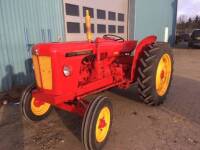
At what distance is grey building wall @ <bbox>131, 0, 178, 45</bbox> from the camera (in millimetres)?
10177

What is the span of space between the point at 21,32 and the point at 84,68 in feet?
8.78

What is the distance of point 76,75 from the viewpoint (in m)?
2.81

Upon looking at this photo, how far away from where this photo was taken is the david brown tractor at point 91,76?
2.52m

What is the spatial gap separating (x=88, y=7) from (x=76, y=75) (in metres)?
4.75

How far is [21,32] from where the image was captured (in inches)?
193

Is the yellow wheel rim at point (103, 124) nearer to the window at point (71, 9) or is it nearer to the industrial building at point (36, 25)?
the industrial building at point (36, 25)

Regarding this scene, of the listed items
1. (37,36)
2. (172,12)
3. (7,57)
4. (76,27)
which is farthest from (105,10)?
(172,12)

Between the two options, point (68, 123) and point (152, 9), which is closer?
point (68, 123)

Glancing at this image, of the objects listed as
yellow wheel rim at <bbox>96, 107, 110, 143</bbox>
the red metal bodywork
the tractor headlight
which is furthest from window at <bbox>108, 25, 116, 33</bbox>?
yellow wheel rim at <bbox>96, 107, 110, 143</bbox>

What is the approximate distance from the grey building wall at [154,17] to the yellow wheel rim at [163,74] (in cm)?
585

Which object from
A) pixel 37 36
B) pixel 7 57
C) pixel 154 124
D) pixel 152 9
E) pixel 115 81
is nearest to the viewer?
pixel 154 124

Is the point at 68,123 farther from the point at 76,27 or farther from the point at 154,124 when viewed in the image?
the point at 76,27

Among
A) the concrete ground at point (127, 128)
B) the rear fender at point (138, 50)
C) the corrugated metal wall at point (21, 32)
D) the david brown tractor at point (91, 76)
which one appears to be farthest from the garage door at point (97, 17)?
the concrete ground at point (127, 128)

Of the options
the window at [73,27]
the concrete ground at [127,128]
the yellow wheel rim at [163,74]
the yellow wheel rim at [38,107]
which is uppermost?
the window at [73,27]
